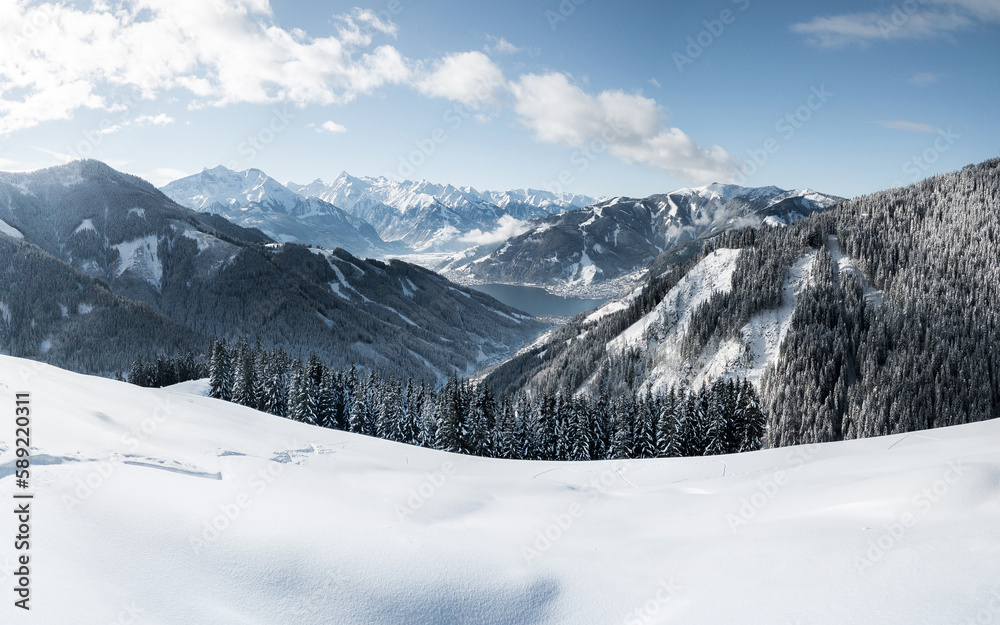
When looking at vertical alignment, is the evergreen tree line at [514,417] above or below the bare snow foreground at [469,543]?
below

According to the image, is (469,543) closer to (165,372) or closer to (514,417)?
(514,417)

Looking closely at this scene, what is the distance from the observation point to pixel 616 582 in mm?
11844

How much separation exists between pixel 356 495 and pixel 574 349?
12359 centimetres

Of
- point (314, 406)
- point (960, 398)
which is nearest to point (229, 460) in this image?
point (314, 406)

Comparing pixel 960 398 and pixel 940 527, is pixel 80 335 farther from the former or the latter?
pixel 960 398

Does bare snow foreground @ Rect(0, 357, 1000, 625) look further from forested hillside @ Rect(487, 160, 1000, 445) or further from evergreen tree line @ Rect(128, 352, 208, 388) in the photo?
forested hillside @ Rect(487, 160, 1000, 445)

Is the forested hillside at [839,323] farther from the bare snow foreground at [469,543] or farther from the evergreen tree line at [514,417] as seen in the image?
the bare snow foreground at [469,543]

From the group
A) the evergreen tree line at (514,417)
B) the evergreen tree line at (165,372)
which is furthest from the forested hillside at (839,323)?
the evergreen tree line at (165,372)

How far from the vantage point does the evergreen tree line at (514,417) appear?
50.3 metres

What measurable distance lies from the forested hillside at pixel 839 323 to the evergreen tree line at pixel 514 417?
32876 mm

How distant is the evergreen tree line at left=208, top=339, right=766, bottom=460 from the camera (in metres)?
50.3

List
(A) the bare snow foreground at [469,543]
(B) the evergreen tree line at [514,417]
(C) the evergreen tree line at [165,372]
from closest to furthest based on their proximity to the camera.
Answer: (A) the bare snow foreground at [469,543] → (B) the evergreen tree line at [514,417] → (C) the evergreen tree line at [165,372]

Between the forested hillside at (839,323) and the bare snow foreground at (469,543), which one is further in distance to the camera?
the forested hillside at (839,323)

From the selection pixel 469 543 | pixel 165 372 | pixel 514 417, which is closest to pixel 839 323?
pixel 514 417
